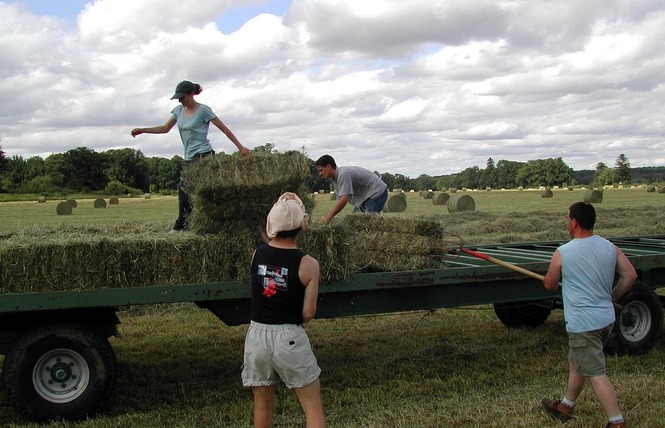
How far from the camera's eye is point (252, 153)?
5879 millimetres

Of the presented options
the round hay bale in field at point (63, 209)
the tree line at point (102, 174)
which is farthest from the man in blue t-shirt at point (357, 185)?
the tree line at point (102, 174)

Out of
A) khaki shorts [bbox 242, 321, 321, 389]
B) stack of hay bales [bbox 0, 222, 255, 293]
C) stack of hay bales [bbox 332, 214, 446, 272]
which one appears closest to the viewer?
khaki shorts [bbox 242, 321, 321, 389]

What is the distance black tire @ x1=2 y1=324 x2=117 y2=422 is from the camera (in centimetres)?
506

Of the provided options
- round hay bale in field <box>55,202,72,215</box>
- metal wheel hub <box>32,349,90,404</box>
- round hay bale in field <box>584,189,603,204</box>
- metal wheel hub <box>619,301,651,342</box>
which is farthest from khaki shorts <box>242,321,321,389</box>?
round hay bale in field <box>584,189,603,204</box>

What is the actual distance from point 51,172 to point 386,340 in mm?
85642

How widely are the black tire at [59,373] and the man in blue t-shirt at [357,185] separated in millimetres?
3166

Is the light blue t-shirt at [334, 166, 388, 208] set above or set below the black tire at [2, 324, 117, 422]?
above

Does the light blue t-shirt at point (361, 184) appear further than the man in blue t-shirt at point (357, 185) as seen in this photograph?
Yes

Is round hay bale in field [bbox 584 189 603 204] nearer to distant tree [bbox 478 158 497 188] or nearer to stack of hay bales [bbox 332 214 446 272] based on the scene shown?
stack of hay bales [bbox 332 214 446 272]

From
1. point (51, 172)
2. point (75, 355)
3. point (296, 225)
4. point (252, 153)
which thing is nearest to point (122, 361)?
point (75, 355)

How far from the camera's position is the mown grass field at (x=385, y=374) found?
17.0ft

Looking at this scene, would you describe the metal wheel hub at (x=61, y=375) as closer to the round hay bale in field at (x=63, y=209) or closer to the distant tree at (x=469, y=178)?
the round hay bale in field at (x=63, y=209)

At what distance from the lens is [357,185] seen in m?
8.07

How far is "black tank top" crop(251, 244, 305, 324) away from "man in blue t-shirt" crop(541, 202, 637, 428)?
1.89m
